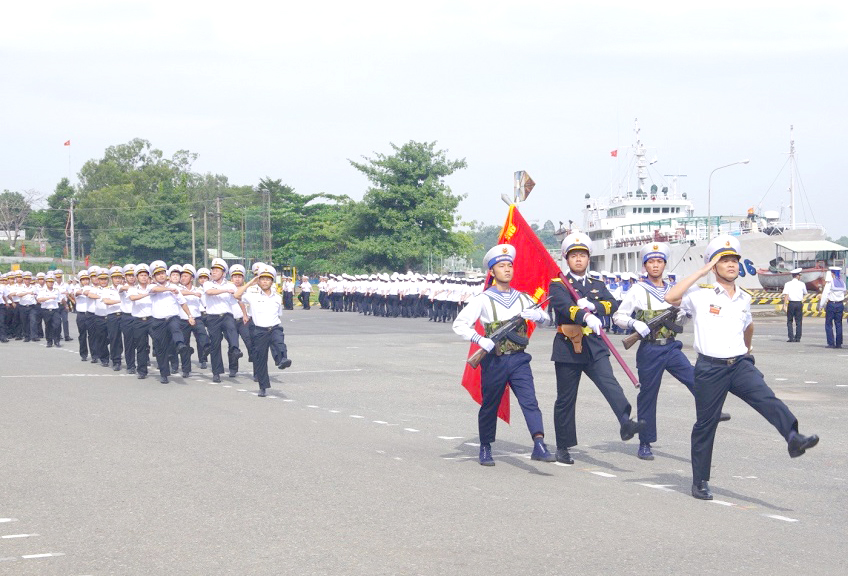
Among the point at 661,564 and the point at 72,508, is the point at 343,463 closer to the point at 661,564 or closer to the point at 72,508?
the point at 72,508

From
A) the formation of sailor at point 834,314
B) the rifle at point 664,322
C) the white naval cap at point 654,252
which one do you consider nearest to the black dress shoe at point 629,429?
the rifle at point 664,322

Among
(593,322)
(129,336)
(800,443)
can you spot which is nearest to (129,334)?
(129,336)

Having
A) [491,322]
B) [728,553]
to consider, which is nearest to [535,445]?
[491,322]

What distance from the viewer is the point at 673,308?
982 centimetres

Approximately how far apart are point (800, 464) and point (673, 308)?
5.50ft

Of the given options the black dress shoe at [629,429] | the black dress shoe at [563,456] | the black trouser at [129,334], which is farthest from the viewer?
the black trouser at [129,334]

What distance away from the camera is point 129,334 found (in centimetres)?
1909

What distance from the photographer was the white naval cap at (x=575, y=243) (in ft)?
31.7

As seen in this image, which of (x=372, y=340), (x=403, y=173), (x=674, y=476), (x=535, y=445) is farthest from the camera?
(x=403, y=173)

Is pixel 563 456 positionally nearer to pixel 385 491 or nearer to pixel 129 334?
pixel 385 491

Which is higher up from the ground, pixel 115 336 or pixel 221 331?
pixel 221 331

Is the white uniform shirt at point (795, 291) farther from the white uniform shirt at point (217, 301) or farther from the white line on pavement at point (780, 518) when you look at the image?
the white line on pavement at point (780, 518)

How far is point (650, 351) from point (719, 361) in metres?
1.89

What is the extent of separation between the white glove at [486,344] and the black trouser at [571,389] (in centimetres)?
78
